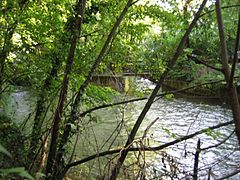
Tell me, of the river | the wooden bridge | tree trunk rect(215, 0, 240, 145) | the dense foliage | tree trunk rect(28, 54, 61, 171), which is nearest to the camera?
tree trunk rect(215, 0, 240, 145)

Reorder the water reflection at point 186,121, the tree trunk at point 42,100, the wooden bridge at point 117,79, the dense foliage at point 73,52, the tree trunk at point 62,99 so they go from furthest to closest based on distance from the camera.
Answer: the water reflection at point 186,121 → the wooden bridge at point 117,79 → the tree trunk at point 42,100 → the dense foliage at point 73,52 → the tree trunk at point 62,99

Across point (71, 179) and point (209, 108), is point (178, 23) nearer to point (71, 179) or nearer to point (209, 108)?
point (71, 179)

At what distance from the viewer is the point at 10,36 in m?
3.82

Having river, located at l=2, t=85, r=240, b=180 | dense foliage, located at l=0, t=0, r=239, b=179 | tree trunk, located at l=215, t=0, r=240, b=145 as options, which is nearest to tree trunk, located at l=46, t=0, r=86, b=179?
dense foliage, located at l=0, t=0, r=239, b=179

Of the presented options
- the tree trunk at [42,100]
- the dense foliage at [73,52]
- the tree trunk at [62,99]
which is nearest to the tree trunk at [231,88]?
the dense foliage at [73,52]

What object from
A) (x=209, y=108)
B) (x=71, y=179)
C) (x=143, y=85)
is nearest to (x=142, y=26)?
(x=143, y=85)

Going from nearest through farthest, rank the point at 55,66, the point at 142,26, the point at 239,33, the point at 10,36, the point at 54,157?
1. the point at 239,33
2. the point at 54,157
3. the point at 10,36
4. the point at 55,66
5. the point at 142,26

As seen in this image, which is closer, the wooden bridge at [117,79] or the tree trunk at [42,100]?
the tree trunk at [42,100]

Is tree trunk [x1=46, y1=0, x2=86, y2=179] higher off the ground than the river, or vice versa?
tree trunk [x1=46, y1=0, x2=86, y2=179]

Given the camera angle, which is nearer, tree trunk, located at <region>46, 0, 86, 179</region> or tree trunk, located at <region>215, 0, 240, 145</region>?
tree trunk, located at <region>215, 0, 240, 145</region>

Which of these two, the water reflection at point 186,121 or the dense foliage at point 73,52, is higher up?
the dense foliage at point 73,52

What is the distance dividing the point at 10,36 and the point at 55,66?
0.65 m

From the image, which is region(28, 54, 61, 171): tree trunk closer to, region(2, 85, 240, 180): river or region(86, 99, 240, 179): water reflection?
region(2, 85, 240, 180): river

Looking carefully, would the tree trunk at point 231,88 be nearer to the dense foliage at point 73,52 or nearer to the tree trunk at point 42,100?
the dense foliage at point 73,52
